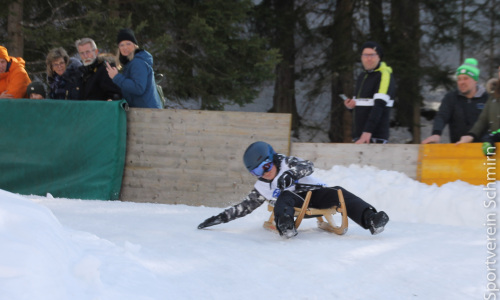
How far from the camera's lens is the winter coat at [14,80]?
29.0 ft

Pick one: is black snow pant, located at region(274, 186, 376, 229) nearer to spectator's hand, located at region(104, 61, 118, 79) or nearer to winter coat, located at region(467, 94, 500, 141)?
winter coat, located at region(467, 94, 500, 141)

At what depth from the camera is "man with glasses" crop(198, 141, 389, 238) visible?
17.1 ft

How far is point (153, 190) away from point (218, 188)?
88 centimetres

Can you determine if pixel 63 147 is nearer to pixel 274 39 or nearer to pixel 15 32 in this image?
pixel 15 32

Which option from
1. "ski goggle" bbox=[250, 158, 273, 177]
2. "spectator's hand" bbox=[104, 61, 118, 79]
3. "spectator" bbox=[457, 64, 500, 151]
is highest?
"spectator's hand" bbox=[104, 61, 118, 79]

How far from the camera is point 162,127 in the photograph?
26.3 feet

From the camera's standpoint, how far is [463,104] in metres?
7.25

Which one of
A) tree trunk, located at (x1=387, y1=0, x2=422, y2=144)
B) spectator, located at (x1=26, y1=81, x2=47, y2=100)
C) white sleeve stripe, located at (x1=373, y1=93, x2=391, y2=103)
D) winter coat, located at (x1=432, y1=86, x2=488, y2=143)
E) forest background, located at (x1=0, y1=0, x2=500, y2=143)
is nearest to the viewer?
winter coat, located at (x1=432, y1=86, x2=488, y2=143)

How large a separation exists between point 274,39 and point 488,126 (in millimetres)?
11520

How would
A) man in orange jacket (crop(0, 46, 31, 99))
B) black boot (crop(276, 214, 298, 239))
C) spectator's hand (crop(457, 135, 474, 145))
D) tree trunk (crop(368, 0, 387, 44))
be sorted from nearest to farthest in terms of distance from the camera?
black boot (crop(276, 214, 298, 239)) < spectator's hand (crop(457, 135, 474, 145)) < man in orange jacket (crop(0, 46, 31, 99)) < tree trunk (crop(368, 0, 387, 44))

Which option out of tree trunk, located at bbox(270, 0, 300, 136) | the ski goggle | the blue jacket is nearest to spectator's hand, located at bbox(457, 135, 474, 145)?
the ski goggle

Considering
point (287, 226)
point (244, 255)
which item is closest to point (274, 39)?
point (287, 226)

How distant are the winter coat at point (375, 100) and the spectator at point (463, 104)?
61 cm

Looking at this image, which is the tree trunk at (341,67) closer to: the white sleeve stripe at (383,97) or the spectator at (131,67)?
the white sleeve stripe at (383,97)
